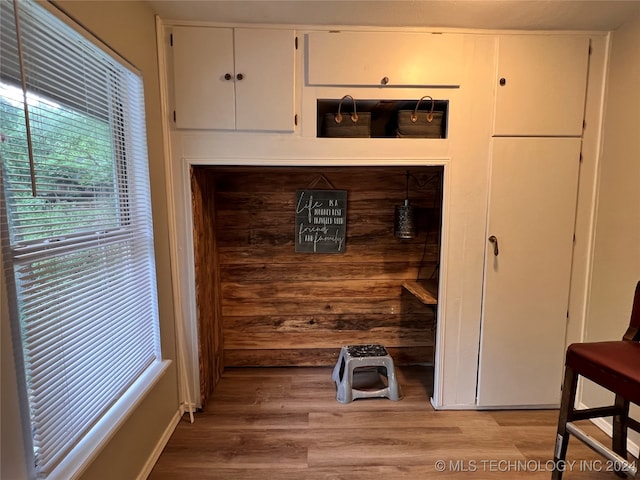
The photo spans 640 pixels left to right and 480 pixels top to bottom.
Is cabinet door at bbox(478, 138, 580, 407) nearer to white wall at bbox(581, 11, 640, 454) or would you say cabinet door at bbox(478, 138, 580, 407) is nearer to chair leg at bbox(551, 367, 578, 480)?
white wall at bbox(581, 11, 640, 454)

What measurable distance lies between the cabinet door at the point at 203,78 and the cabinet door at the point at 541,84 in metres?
1.47

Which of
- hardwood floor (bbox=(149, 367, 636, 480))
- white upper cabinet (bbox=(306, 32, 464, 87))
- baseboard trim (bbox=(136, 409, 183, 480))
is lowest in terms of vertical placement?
hardwood floor (bbox=(149, 367, 636, 480))

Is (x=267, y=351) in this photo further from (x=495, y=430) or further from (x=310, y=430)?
(x=495, y=430)

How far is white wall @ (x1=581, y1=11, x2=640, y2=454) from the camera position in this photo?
1704 millimetres

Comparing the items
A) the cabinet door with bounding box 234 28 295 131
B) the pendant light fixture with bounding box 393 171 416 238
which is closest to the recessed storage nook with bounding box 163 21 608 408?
the cabinet door with bounding box 234 28 295 131

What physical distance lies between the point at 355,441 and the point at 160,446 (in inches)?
39.7

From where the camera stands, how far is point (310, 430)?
188 cm

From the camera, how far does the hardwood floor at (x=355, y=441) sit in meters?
1.61

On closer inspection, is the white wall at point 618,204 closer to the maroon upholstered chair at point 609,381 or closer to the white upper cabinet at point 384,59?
the maroon upholstered chair at point 609,381

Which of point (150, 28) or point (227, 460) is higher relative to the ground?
point (150, 28)

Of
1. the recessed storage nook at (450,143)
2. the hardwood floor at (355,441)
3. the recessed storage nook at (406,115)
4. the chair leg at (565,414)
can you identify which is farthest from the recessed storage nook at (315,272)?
the chair leg at (565,414)

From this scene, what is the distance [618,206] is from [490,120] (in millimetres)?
805

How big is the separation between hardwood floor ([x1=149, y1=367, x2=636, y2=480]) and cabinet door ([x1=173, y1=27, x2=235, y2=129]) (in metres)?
1.69

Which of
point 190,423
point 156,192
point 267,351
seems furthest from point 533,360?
point 156,192
